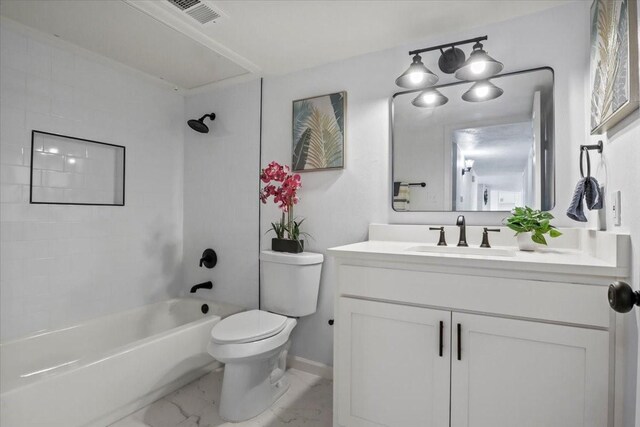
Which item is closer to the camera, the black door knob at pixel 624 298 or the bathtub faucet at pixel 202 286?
the black door knob at pixel 624 298

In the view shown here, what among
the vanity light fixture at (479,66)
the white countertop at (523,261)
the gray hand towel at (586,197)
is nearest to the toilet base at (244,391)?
the white countertop at (523,261)

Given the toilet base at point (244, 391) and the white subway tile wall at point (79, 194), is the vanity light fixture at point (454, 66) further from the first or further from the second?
the white subway tile wall at point (79, 194)

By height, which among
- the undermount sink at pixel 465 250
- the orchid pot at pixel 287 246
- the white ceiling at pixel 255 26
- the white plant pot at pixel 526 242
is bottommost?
the orchid pot at pixel 287 246

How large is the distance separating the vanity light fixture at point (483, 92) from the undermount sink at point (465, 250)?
81 cm

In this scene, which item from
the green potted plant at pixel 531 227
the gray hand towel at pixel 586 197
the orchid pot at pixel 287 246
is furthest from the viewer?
the orchid pot at pixel 287 246

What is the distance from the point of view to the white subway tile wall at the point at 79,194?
1.85m

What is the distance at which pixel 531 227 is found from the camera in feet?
4.81

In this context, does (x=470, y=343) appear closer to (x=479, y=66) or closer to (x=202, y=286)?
(x=479, y=66)

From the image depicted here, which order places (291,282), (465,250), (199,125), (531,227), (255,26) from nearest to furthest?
(531,227), (465,250), (255,26), (291,282), (199,125)

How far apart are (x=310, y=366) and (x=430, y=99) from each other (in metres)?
1.87

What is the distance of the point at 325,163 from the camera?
2.17 meters

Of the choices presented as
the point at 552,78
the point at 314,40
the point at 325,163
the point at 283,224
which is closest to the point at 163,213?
the point at 283,224

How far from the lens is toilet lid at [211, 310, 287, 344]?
65.0 inches

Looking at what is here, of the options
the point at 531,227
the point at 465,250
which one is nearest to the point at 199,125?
the point at 465,250
